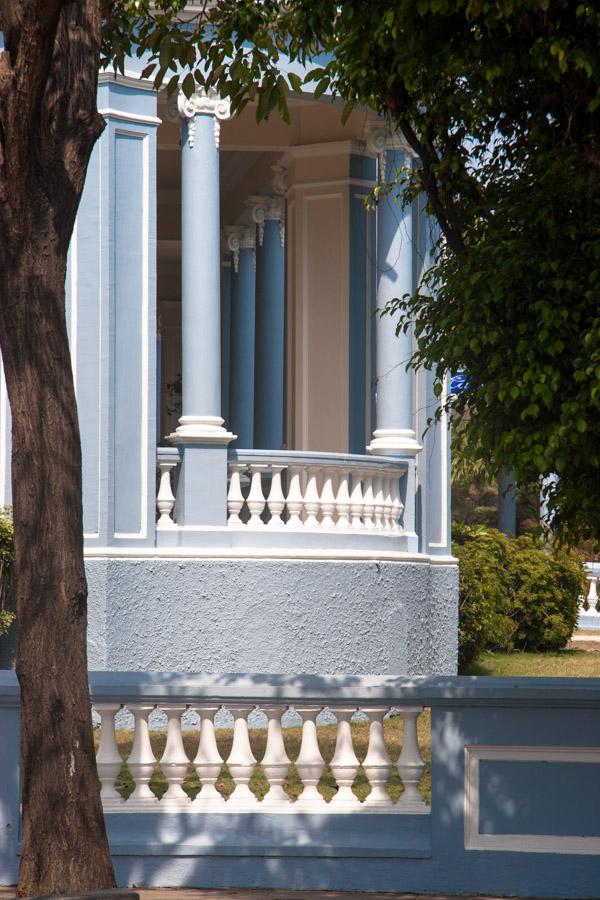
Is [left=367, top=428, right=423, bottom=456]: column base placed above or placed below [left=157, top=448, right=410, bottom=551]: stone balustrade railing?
above

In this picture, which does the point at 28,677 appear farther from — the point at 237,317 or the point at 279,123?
the point at 237,317

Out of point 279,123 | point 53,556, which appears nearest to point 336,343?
point 279,123

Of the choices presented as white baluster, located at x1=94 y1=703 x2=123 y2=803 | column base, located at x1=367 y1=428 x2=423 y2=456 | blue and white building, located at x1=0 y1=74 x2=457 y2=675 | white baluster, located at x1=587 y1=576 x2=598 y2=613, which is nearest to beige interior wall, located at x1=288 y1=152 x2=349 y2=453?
blue and white building, located at x1=0 y1=74 x2=457 y2=675

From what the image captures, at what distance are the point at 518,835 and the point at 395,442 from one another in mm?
6338

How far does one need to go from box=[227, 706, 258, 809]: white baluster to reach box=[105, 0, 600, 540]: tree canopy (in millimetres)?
1806

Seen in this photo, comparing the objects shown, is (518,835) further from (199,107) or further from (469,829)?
(199,107)

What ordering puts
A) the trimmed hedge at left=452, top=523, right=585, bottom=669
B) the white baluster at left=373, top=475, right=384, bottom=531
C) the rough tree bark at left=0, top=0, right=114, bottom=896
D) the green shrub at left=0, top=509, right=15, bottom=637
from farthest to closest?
1. the trimmed hedge at left=452, top=523, right=585, bottom=669
2. the white baluster at left=373, top=475, right=384, bottom=531
3. the green shrub at left=0, top=509, right=15, bottom=637
4. the rough tree bark at left=0, top=0, right=114, bottom=896

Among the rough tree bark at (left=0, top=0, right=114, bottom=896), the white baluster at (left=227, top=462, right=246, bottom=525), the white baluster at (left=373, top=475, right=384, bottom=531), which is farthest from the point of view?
→ the white baluster at (left=373, top=475, right=384, bottom=531)

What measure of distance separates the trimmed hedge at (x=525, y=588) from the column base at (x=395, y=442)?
2946mm

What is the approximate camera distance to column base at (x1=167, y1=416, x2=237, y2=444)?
11055 mm

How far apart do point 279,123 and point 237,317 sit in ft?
12.5

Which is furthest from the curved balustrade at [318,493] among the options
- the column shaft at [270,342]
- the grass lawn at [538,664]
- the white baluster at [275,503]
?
the column shaft at [270,342]

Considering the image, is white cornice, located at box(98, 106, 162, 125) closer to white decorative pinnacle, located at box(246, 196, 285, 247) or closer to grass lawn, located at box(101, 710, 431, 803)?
white decorative pinnacle, located at box(246, 196, 285, 247)

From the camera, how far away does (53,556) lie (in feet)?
16.8
